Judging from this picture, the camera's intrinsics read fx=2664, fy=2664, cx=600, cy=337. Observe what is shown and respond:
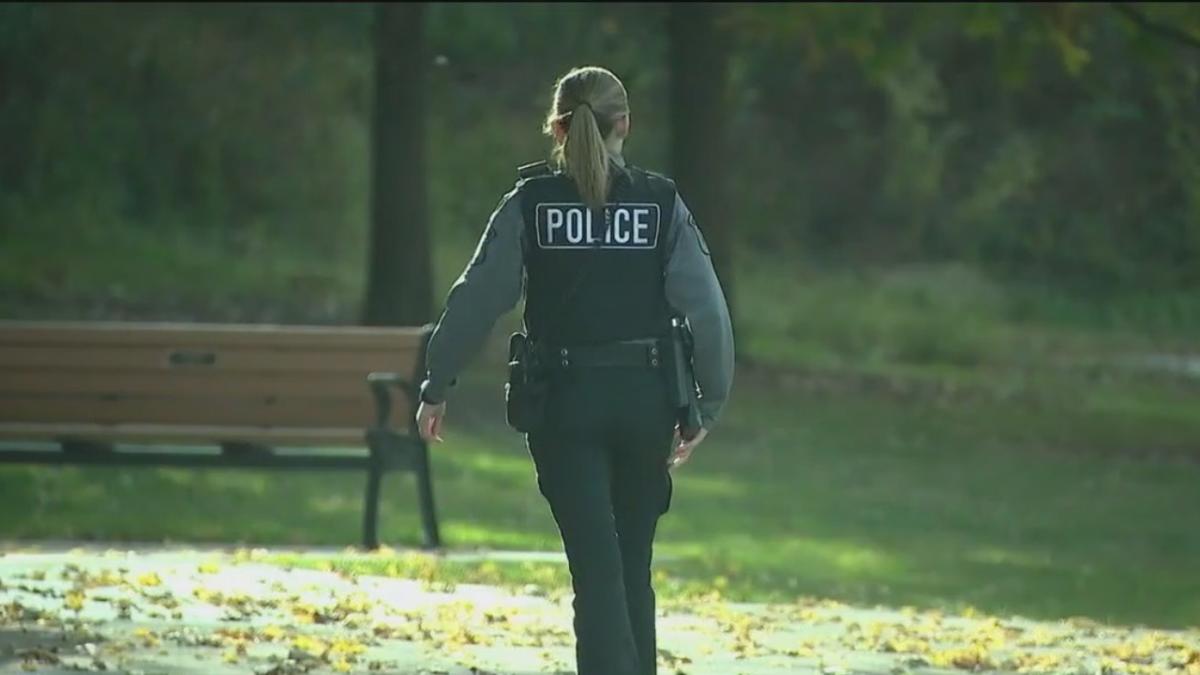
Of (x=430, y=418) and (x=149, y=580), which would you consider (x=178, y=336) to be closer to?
(x=149, y=580)

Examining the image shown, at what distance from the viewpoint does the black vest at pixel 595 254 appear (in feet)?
21.9

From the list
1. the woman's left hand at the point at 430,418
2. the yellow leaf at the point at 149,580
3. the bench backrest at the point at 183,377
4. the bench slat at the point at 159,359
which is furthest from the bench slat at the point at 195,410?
the woman's left hand at the point at 430,418

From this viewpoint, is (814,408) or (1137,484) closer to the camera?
(1137,484)

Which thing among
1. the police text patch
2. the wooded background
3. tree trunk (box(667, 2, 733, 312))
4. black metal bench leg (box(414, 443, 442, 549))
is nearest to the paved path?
the police text patch

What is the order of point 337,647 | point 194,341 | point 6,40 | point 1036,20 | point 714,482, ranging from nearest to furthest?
point 337,647 → point 194,341 → point 714,482 → point 1036,20 → point 6,40

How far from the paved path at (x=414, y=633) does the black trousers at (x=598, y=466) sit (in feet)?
4.23

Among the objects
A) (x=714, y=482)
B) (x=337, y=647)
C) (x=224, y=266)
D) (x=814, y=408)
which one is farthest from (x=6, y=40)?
(x=337, y=647)

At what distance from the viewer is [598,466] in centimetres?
669

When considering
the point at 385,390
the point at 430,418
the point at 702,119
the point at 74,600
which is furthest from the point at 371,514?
the point at 702,119

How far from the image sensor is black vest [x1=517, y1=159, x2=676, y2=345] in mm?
6668

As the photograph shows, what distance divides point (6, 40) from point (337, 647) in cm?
2000

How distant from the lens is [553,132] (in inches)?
267

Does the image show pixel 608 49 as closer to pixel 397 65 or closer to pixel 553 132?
pixel 397 65

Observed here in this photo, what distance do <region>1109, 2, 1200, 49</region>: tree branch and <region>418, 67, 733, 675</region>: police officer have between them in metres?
13.6
